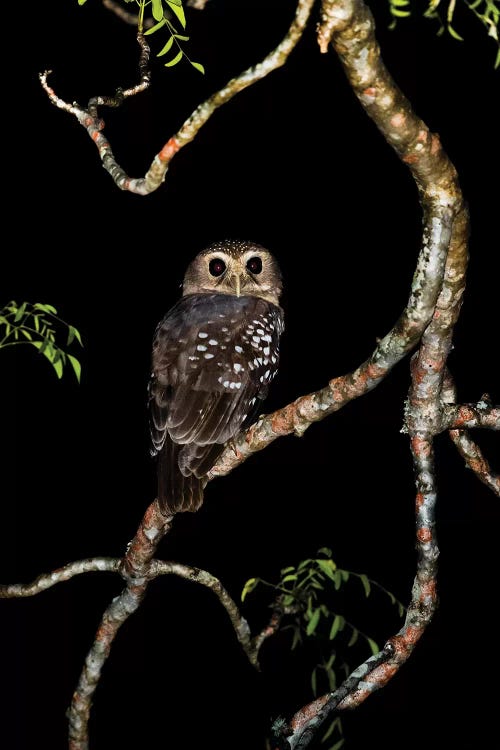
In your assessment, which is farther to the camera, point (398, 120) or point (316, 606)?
point (316, 606)

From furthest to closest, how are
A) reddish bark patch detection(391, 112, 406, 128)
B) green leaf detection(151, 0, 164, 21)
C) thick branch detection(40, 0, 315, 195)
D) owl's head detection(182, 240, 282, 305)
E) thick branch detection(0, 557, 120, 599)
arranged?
owl's head detection(182, 240, 282, 305), thick branch detection(0, 557, 120, 599), green leaf detection(151, 0, 164, 21), reddish bark patch detection(391, 112, 406, 128), thick branch detection(40, 0, 315, 195)

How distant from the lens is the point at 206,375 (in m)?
2.72

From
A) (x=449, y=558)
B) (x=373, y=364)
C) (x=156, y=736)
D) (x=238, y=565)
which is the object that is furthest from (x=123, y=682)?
(x=373, y=364)

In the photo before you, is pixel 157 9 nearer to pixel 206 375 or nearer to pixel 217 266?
pixel 206 375

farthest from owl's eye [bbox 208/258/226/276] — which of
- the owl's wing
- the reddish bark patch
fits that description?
the reddish bark patch

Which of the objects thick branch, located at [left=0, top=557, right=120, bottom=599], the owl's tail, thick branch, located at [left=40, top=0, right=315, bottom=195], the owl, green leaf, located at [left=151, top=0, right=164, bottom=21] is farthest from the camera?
thick branch, located at [left=0, top=557, right=120, bottom=599]

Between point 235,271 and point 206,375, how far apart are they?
63 cm

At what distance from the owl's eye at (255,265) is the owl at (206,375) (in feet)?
0.17

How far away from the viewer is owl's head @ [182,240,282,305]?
3207 millimetres

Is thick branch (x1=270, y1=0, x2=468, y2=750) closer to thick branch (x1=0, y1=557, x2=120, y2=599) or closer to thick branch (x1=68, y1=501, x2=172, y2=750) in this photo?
thick branch (x1=68, y1=501, x2=172, y2=750)

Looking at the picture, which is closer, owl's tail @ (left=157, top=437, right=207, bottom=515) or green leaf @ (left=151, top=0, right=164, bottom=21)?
green leaf @ (left=151, top=0, right=164, bottom=21)

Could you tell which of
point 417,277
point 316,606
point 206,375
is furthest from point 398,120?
point 316,606

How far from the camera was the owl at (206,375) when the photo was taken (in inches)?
101

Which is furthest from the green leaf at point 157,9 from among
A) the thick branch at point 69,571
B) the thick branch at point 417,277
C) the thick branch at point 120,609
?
the thick branch at point 69,571
